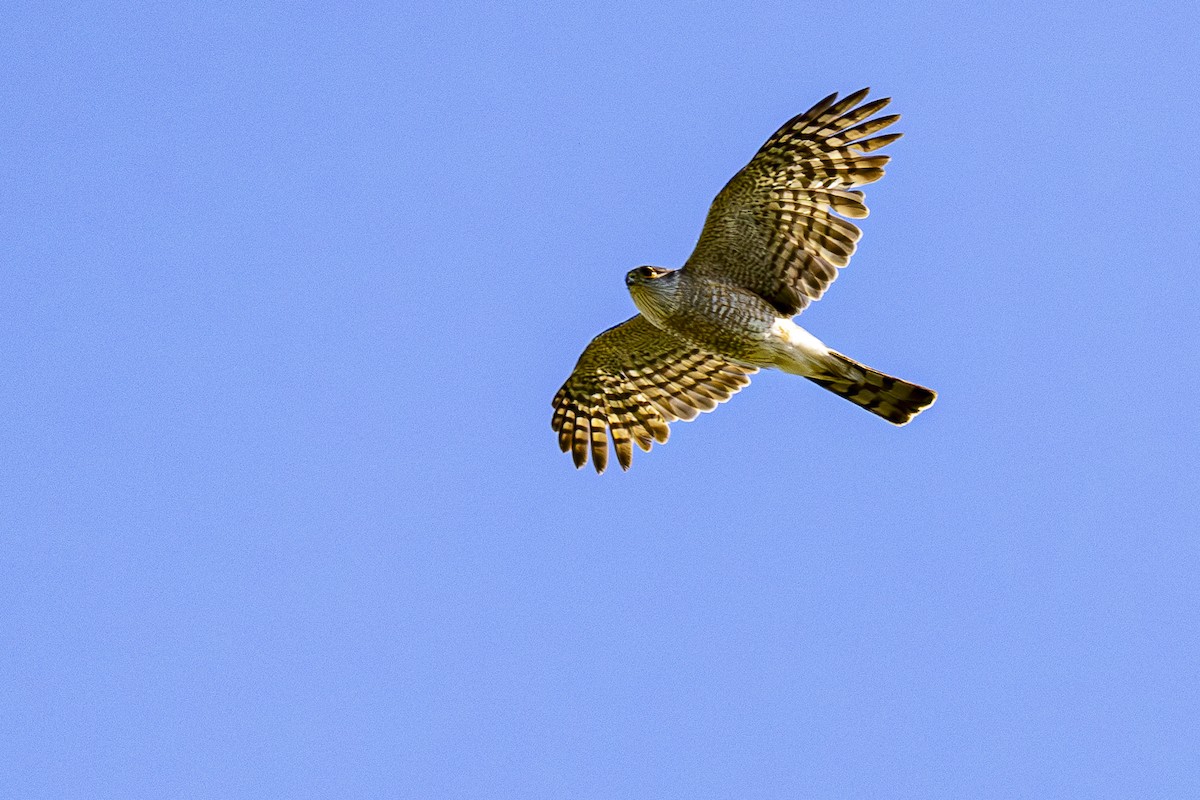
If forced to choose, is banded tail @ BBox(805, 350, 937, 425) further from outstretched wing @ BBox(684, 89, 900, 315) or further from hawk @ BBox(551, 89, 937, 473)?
outstretched wing @ BBox(684, 89, 900, 315)

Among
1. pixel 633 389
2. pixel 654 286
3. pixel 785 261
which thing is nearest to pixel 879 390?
pixel 785 261

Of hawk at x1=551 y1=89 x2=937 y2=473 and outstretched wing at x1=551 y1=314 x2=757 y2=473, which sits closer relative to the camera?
hawk at x1=551 y1=89 x2=937 y2=473

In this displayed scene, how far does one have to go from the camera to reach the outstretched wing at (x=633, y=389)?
1571cm

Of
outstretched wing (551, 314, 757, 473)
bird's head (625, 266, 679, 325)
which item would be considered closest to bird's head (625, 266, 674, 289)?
bird's head (625, 266, 679, 325)

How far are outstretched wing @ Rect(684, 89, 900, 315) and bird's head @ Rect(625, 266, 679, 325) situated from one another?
561 millimetres

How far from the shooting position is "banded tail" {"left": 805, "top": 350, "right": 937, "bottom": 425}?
14547mm

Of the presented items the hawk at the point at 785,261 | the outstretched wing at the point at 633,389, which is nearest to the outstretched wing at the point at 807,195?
the hawk at the point at 785,261

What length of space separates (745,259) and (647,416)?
79.2 inches

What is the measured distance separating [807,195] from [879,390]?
1.82 meters

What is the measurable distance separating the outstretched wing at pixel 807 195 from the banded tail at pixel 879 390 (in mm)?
640

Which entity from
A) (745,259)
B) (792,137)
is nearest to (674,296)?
(745,259)

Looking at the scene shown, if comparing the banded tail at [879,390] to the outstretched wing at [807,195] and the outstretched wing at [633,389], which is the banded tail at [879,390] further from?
the outstretched wing at [633,389]

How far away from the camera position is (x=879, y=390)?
14.6 m

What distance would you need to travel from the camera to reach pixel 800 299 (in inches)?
575
